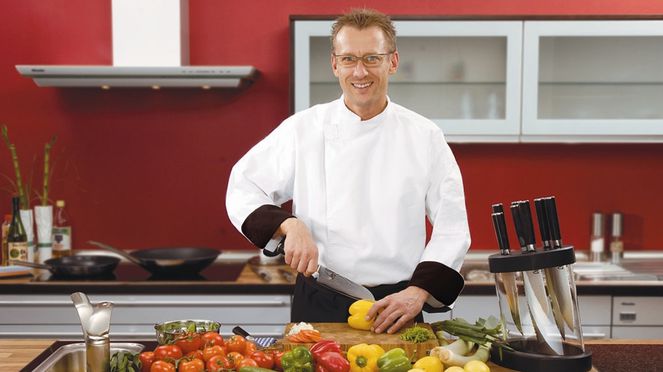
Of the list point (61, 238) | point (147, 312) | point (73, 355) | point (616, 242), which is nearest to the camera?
point (73, 355)

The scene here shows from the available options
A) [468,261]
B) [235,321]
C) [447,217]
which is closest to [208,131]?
[235,321]

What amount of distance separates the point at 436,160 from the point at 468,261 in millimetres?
1362

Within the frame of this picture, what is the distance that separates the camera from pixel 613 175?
11.9 ft

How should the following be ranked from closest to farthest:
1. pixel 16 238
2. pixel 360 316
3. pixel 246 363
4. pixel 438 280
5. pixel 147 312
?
pixel 246 363 → pixel 360 316 → pixel 438 280 → pixel 147 312 → pixel 16 238

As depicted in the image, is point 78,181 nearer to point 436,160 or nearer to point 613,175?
point 436,160

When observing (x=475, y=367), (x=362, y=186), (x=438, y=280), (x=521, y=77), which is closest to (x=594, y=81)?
(x=521, y=77)

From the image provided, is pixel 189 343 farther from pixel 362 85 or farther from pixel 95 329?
pixel 362 85

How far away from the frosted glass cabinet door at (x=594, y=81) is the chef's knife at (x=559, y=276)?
1654 mm

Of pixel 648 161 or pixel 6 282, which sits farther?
pixel 648 161

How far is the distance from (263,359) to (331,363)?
0.48 ft

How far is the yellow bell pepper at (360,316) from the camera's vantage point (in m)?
1.96

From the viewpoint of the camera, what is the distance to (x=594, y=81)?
3.28m

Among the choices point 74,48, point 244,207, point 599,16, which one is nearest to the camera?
point 244,207

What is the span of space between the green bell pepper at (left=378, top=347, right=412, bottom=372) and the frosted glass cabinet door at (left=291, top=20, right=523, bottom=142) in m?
1.81
